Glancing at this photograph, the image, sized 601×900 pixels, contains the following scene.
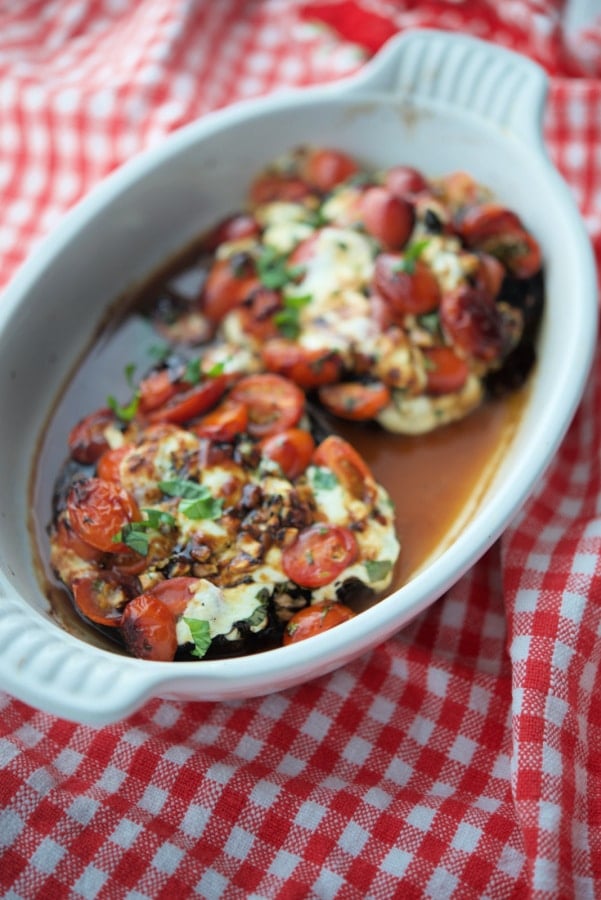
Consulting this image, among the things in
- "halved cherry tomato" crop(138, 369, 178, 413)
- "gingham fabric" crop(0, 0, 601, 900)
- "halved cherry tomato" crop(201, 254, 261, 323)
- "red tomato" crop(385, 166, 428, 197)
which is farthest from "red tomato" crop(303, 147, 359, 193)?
"gingham fabric" crop(0, 0, 601, 900)

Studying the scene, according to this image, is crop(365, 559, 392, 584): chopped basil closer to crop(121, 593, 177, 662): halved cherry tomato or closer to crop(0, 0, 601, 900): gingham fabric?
crop(0, 0, 601, 900): gingham fabric

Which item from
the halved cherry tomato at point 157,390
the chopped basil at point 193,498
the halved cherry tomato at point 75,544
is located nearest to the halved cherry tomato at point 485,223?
the halved cherry tomato at point 157,390

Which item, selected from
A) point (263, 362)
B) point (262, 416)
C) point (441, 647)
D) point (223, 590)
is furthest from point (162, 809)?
point (263, 362)

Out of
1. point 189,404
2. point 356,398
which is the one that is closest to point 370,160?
point 356,398

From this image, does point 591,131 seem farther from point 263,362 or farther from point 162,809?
point 162,809

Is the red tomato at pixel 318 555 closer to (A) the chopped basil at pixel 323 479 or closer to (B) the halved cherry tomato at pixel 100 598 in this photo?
(A) the chopped basil at pixel 323 479
